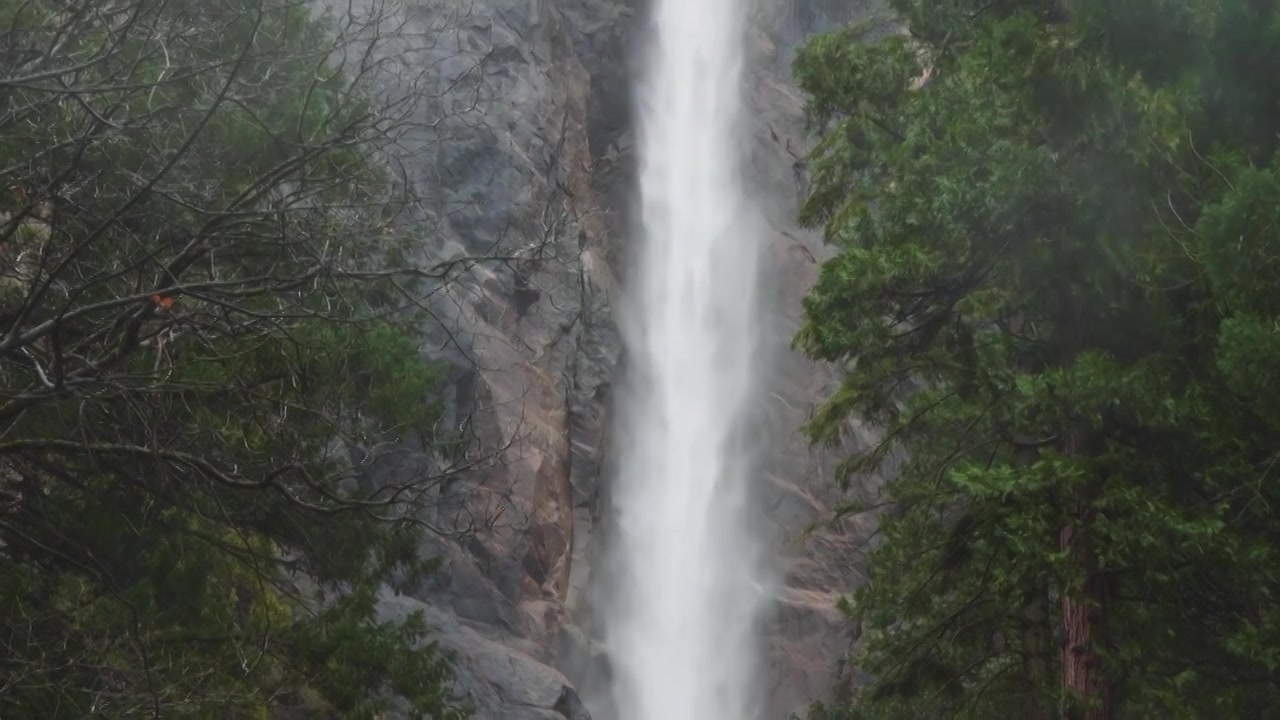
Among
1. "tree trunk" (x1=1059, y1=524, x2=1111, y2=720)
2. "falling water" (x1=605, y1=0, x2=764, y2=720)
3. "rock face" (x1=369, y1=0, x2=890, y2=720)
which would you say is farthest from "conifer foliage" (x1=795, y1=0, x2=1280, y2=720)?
"falling water" (x1=605, y1=0, x2=764, y2=720)

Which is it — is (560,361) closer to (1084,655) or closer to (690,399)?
(690,399)

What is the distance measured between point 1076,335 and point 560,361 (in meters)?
20.5

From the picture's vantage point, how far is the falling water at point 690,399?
97.1 feet

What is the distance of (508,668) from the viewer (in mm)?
21547

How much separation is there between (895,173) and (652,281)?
2409 centimetres

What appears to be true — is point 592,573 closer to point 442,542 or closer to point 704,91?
point 442,542

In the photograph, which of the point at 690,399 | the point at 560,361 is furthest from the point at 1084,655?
the point at 690,399

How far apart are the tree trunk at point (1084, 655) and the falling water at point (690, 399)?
1999 cm

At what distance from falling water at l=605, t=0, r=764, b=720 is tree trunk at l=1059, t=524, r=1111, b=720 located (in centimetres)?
1999

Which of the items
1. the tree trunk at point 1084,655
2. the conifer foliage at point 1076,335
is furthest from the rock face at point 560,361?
the tree trunk at point 1084,655

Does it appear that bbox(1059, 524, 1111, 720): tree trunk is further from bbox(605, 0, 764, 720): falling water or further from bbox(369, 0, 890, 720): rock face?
bbox(605, 0, 764, 720): falling water

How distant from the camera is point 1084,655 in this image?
29.1 feet

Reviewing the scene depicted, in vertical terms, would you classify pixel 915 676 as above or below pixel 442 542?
below

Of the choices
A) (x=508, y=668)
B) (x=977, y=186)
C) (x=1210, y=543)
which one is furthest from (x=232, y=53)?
(x=508, y=668)
